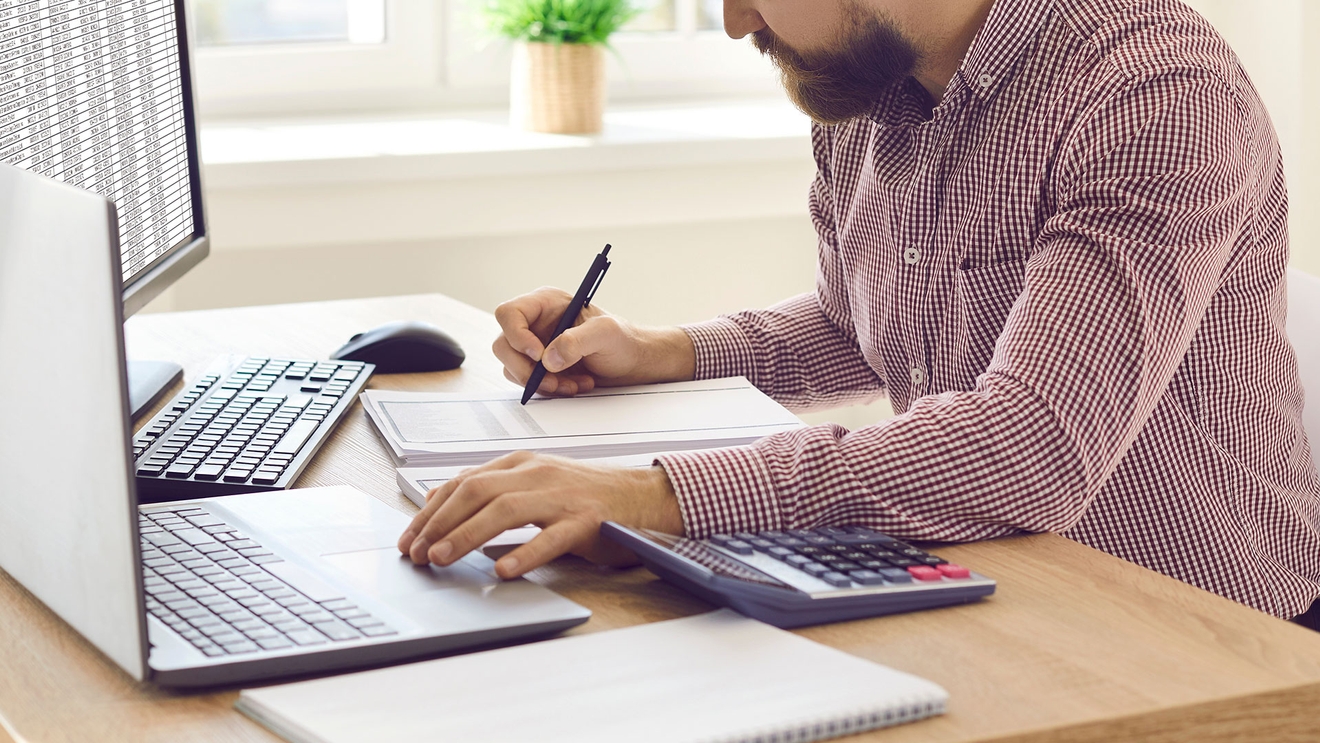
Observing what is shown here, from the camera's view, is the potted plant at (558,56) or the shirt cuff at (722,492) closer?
the shirt cuff at (722,492)

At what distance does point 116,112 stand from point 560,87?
1248 mm

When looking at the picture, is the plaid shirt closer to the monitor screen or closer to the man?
the man

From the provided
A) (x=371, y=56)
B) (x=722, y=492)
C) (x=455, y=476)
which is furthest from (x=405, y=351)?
(x=371, y=56)

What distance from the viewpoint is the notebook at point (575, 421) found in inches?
41.9

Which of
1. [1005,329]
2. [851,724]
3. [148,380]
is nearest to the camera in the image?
[851,724]

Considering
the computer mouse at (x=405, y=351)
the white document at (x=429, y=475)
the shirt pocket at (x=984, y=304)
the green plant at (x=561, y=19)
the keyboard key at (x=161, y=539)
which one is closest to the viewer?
the keyboard key at (x=161, y=539)

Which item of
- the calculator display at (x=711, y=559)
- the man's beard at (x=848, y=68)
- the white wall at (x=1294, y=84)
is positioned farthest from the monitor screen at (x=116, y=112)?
the white wall at (x=1294, y=84)

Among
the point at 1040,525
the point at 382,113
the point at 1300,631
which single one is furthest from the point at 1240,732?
the point at 382,113

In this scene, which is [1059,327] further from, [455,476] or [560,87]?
[560,87]

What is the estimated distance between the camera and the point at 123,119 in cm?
121

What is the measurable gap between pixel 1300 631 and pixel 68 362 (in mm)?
637

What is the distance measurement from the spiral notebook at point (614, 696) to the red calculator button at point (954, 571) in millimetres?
117

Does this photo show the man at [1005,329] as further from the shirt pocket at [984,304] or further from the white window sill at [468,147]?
the white window sill at [468,147]

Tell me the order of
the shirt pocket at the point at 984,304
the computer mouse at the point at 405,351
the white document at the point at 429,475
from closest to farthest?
the white document at the point at 429,475 < the shirt pocket at the point at 984,304 < the computer mouse at the point at 405,351
